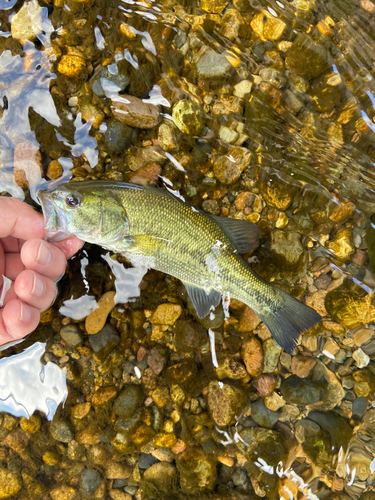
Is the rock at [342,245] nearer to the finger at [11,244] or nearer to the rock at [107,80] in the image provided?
the rock at [107,80]

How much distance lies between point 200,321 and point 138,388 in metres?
1.07

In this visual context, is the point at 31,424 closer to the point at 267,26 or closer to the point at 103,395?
the point at 103,395

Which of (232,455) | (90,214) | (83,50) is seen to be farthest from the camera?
(232,455)

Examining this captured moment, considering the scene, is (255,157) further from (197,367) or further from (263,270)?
(197,367)

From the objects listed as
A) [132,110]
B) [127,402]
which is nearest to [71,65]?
[132,110]

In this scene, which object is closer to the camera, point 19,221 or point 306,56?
point 19,221

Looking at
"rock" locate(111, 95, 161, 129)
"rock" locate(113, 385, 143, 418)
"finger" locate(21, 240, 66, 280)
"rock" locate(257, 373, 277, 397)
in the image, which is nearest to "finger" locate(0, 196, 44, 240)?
"finger" locate(21, 240, 66, 280)

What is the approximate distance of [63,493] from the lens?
12.1 feet

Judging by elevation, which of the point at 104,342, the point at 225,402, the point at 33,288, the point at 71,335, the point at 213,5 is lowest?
the point at 71,335

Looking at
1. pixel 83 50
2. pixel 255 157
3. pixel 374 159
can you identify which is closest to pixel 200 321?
pixel 255 157

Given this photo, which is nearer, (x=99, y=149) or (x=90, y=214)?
(x=90, y=214)

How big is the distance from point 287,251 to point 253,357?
4.36 ft

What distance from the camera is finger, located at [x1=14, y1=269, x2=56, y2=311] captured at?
288 centimetres

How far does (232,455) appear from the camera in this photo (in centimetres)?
377
